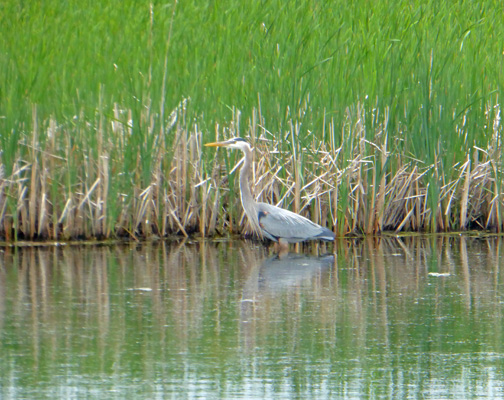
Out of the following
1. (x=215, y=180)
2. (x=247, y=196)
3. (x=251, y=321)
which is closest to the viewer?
(x=251, y=321)

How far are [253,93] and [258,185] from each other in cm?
80

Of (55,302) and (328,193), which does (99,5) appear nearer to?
(328,193)

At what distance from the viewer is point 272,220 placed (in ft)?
25.1

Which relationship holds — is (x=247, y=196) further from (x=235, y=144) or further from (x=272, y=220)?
(x=235, y=144)

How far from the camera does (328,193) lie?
8188 mm

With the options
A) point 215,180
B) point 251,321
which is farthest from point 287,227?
point 251,321

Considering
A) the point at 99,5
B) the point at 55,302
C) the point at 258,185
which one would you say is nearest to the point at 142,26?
the point at 99,5

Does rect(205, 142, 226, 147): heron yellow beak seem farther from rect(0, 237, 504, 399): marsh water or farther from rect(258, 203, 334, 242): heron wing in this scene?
rect(0, 237, 504, 399): marsh water

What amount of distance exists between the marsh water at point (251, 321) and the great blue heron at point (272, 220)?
0.17 metres

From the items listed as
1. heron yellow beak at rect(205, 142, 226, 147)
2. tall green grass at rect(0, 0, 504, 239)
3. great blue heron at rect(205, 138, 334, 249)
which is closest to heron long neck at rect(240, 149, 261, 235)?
great blue heron at rect(205, 138, 334, 249)

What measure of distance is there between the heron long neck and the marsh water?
0.82ft

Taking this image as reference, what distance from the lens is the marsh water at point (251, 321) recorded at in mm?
4137

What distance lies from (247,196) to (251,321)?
255 centimetres

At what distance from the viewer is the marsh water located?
4137 millimetres
